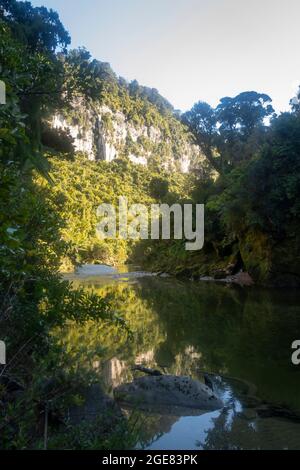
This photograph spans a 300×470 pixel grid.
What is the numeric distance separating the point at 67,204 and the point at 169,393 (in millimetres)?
9929

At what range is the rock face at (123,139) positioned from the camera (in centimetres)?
12762

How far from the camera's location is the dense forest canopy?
12.3ft

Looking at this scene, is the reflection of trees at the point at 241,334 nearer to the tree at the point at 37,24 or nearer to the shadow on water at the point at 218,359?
the shadow on water at the point at 218,359

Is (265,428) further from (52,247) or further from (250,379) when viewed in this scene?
(52,247)

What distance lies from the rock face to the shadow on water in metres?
101

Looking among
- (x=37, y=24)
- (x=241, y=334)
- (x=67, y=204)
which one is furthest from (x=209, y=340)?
(x=37, y=24)

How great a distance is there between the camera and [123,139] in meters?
147

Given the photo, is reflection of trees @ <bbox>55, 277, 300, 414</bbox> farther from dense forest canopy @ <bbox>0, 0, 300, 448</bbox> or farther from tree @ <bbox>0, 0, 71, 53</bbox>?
tree @ <bbox>0, 0, 71, 53</bbox>

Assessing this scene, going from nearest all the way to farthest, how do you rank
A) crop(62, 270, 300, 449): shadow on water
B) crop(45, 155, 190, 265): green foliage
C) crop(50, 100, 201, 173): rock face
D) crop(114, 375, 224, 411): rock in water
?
1. crop(62, 270, 300, 449): shadow on water
2. crop(114, 375, 224, 411): rock in water
3. crop(45, 155, 190, 265): green foliage
4. crop(50, 100, 201, 173): rock face

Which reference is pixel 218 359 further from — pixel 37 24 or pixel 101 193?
pixel 101 193

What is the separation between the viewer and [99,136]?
436 ft

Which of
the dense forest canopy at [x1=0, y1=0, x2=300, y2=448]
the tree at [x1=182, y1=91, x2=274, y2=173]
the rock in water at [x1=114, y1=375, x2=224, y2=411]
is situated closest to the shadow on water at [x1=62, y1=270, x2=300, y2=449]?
the rock in water at [x1=114, y1=375, x2=224, y2=411]

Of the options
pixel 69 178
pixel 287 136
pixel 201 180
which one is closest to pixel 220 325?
pixel 287 136

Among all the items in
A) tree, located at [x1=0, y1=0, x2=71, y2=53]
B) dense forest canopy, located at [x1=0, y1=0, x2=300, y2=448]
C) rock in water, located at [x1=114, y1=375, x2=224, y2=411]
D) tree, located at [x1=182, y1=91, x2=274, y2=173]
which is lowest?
rock in water, located at [x1=114, y1=375, x2=224, y2=411]
